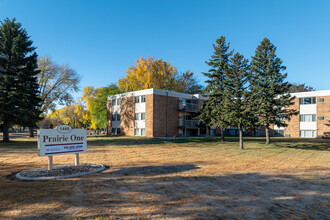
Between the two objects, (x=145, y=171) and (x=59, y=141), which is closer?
(x=145, y=171)

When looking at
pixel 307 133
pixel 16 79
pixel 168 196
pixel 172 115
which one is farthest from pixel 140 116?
pixel 307 133

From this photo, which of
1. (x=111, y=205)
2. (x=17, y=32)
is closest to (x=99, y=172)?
(x=111, y=205)

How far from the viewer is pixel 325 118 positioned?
35.4 meters

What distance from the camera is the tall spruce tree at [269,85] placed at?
22625 millimetres

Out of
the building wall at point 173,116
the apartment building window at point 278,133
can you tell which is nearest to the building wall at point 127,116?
the building wall at point 173,116

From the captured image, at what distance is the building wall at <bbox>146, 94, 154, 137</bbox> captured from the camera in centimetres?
3027

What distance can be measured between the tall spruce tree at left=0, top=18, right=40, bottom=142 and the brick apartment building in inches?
539

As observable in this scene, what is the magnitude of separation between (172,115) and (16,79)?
20.6m

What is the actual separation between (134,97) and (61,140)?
81.9ft

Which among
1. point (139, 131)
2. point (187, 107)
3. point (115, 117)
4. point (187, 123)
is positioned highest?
point (187, 107)

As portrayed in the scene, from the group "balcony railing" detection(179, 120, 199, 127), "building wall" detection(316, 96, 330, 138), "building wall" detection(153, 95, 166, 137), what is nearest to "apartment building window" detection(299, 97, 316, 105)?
"building wall" detection(316, 96, 330, 138)

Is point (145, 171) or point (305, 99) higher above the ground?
point (305, 99)

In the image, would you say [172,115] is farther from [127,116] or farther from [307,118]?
[307,118]

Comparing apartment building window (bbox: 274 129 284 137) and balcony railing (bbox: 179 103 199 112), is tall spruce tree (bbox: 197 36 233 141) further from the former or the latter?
apartment building window (bbox: 274 129 284 137)
